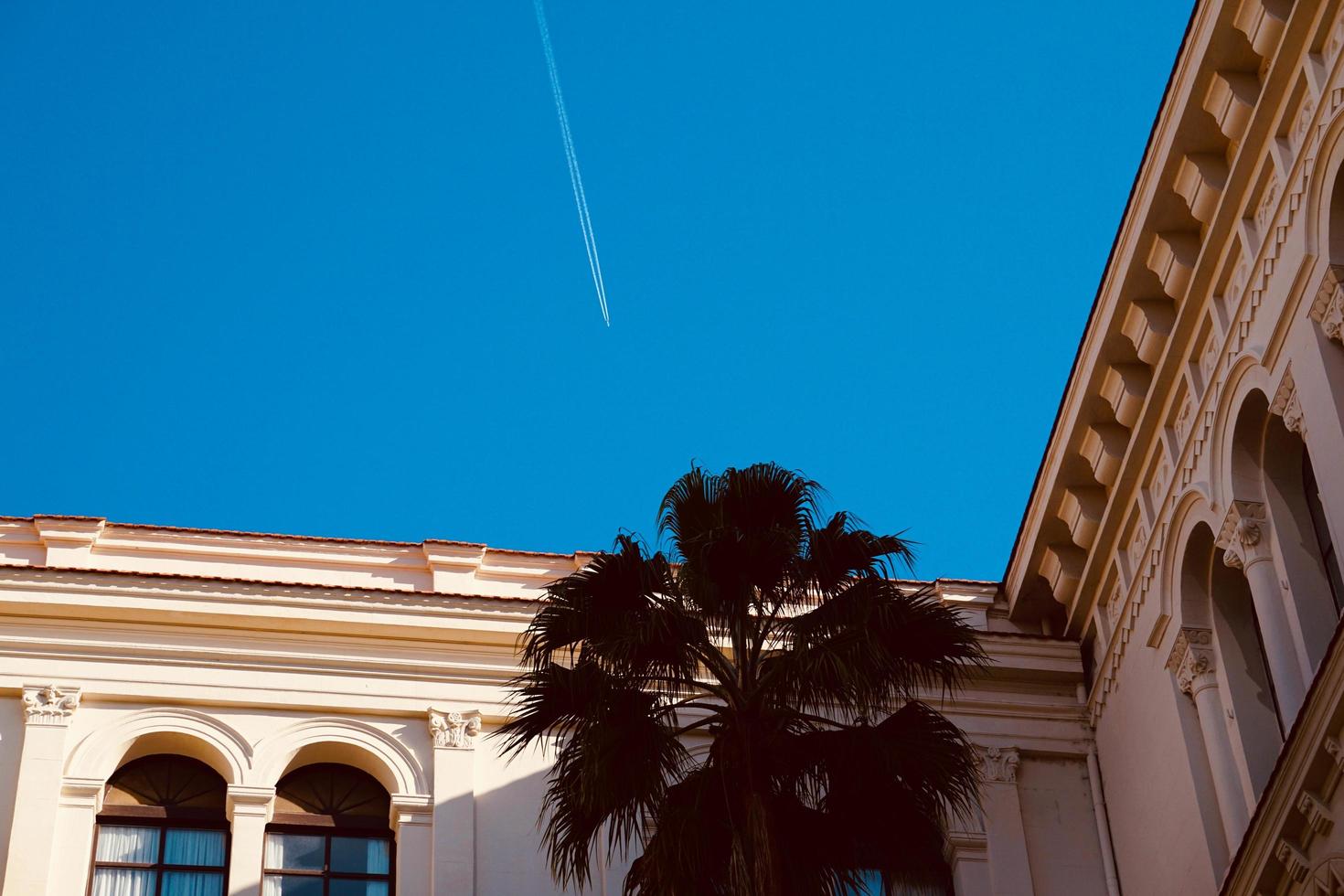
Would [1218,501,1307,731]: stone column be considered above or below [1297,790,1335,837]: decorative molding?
above

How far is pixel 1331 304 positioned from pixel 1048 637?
7326 mm

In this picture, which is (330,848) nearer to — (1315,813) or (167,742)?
(167,742)

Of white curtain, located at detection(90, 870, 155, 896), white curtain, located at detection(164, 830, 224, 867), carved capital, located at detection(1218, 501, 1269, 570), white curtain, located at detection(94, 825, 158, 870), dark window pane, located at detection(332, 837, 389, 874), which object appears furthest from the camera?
dark window pane, located at detection(332, 837, 389, 874)

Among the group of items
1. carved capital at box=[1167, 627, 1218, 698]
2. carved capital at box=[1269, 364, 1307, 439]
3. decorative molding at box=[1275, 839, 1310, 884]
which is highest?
carved capital at box=[1269, 364, 1307, 439]

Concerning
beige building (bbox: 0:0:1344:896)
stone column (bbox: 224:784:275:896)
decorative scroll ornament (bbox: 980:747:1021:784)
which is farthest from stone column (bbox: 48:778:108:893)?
decorative scroll ornament (bbox: 980:747:1021:784)

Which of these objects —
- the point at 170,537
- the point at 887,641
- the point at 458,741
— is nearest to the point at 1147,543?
the point at 887,641

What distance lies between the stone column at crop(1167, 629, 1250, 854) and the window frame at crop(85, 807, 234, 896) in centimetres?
918

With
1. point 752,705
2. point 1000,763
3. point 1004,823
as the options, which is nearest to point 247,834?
point 752,705

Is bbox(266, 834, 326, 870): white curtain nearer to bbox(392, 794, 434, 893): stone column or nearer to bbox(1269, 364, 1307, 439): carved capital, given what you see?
bbox(392, 794, 434, 893): stone column

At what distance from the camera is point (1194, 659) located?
75.4ft

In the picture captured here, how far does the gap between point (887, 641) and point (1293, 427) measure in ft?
12.9

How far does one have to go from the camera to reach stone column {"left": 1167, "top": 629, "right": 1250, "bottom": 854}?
22.2 meters

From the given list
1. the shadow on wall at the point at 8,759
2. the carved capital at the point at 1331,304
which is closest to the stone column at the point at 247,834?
the shadow on wall at the point at 8,759

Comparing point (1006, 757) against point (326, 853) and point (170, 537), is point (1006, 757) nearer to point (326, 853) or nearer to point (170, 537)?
point (326, 853)
